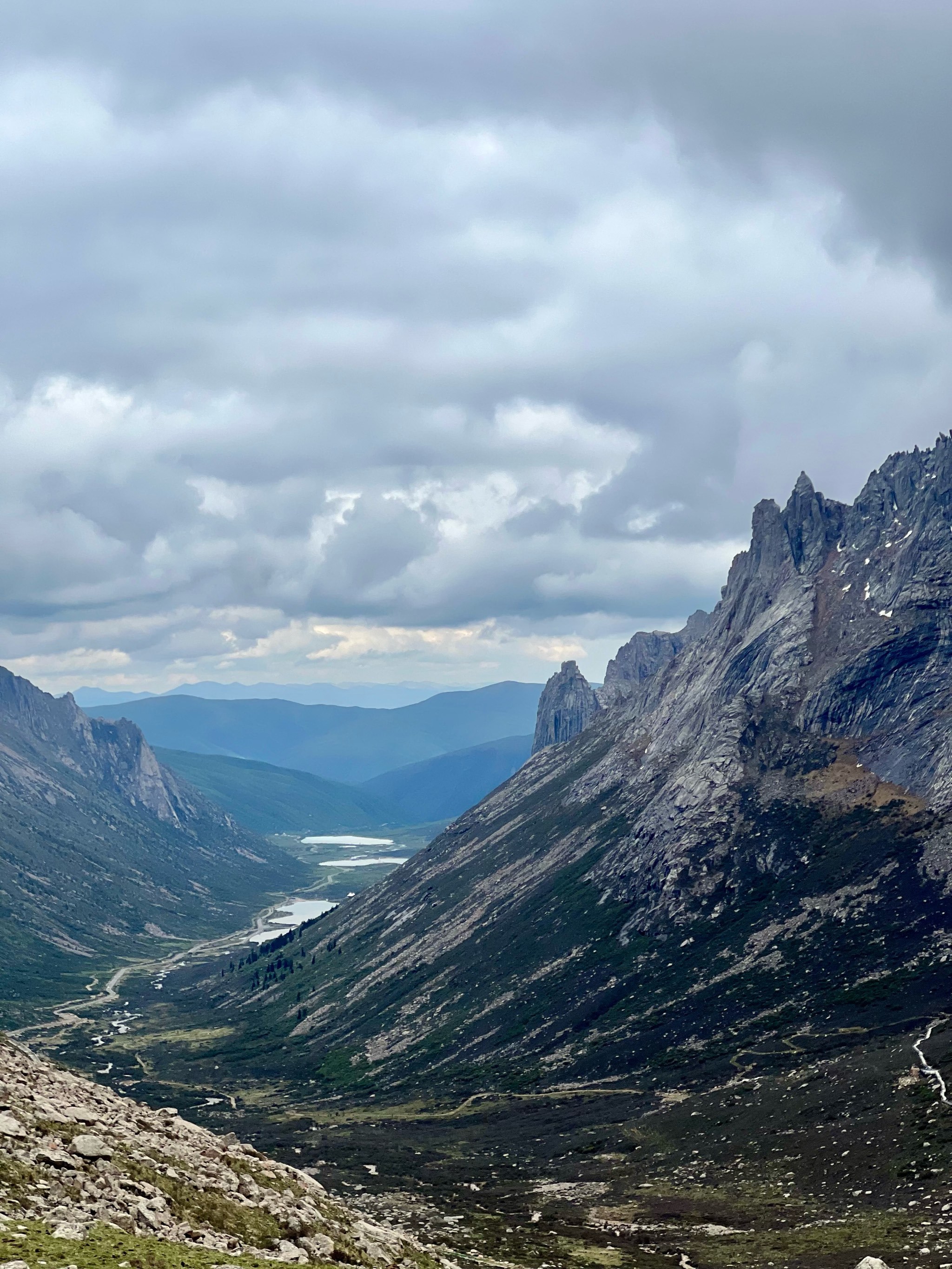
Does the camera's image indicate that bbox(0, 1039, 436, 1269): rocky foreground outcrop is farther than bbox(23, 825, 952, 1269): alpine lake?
No

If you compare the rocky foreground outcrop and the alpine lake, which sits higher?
the rocky foreground outcrop

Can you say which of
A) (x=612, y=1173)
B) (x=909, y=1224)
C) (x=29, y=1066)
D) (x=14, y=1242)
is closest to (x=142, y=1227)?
(x=14, y=1242)

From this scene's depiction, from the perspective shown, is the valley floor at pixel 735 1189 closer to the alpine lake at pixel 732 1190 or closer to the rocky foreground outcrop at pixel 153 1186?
the alpine lake at pixel 732 1190

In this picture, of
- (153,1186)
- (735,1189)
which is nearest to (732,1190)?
(735,1189)

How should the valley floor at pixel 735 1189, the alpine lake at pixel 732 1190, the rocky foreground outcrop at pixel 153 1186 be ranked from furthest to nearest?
the valley floor at pixel 735 1189 < the alpine lake at pixel 732 1190 < the rocky foreground outcrop at pixel 153 1186

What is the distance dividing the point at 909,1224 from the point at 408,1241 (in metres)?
64.4

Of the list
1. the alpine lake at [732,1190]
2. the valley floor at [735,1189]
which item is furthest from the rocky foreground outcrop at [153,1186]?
the alpine lake at [732,1190]

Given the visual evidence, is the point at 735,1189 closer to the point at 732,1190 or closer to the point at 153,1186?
the point at 732,1190

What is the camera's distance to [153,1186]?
6600 centimetres

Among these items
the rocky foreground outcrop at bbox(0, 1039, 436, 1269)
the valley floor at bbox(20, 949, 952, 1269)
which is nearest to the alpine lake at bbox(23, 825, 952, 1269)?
the valley floor at bbox(20, 949, 952, 1269)

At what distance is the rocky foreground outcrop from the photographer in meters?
60.3

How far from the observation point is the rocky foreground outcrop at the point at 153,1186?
60.3 m

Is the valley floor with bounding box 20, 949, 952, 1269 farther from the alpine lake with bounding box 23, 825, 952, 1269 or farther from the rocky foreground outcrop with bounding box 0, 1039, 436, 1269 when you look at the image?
the rocky foreground outcrop with bounding box 0, 1039, 436, 1269

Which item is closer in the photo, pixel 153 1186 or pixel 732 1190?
pixel 153 1186
